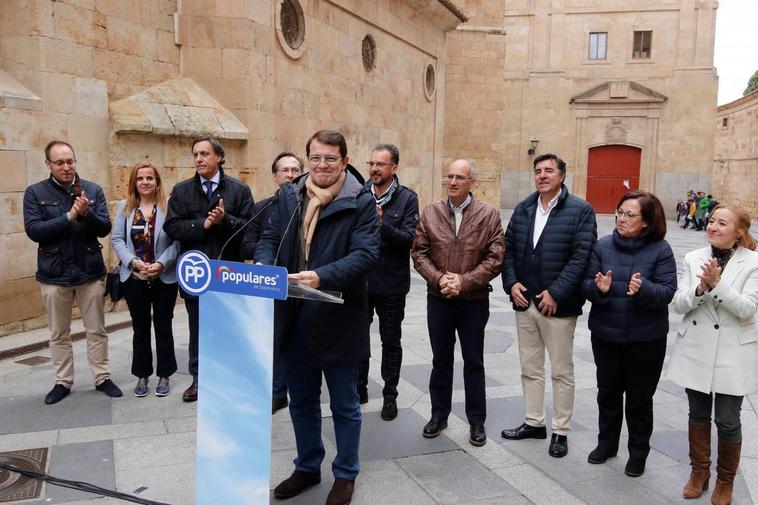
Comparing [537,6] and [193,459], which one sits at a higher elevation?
[537,6]

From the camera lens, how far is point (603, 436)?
4.28 metres

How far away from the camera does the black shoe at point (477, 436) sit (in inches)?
175

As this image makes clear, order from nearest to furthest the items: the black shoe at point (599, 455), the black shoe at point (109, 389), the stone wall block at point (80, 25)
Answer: the black shoe at point (599, 455)
the black shoe at point (109, 389)
the stone wall block at point (80, 25)

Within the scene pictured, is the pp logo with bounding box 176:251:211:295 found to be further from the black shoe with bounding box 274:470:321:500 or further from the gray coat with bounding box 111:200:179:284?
the gray coat with bounding box 111:200:179:284

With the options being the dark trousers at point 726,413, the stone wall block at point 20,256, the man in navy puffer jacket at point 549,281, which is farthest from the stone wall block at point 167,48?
the dark trousers at point 726,413

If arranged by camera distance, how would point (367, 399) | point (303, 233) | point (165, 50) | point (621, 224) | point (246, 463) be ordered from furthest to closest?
1. point (165, 50)
2. point (367, 399)
3. point (621, 224)
4. point (303, 233)
5. point (246, 463)

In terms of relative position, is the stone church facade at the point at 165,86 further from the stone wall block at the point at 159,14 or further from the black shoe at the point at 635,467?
the black shoe at the point at 635,467

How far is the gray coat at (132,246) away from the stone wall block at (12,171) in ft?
8.06

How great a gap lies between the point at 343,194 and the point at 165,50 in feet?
20.8

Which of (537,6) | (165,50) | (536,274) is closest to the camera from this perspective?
(536,274)

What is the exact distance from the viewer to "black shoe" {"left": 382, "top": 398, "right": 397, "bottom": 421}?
4.92 meters

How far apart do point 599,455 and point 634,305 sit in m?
1.03

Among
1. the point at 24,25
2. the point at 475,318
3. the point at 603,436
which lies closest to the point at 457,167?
the point at 475,318

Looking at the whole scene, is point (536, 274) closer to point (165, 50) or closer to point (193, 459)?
point (193, 459)
